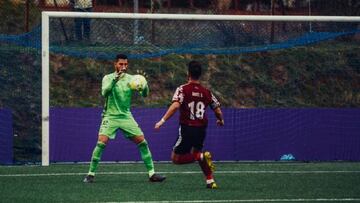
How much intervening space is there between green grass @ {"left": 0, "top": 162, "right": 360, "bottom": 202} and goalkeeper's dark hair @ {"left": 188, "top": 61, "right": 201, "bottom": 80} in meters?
1.58

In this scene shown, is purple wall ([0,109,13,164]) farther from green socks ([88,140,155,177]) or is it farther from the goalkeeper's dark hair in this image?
the goalkeeper's dark hair

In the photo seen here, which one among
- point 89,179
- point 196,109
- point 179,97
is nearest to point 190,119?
point 196,109

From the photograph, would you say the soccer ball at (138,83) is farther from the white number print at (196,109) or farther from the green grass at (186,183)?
the green grass at (186,183)

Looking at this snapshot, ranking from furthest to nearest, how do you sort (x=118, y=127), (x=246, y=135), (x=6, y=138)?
(x=246, y=135), (x=6, y=138), (x=118, y=127)

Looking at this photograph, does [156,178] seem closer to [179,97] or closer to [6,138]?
[179,97]

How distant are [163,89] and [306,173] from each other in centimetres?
647

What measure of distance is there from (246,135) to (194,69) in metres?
5.40

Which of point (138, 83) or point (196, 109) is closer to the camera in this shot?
point (196, 109)

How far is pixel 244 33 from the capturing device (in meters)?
21.8

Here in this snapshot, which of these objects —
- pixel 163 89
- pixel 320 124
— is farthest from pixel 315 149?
pixel 163 89

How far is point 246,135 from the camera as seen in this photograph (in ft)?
66.4

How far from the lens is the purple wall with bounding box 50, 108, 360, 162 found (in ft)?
64.5

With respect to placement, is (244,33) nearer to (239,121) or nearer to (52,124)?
(239,121)

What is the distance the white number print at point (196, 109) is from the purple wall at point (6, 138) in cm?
514
